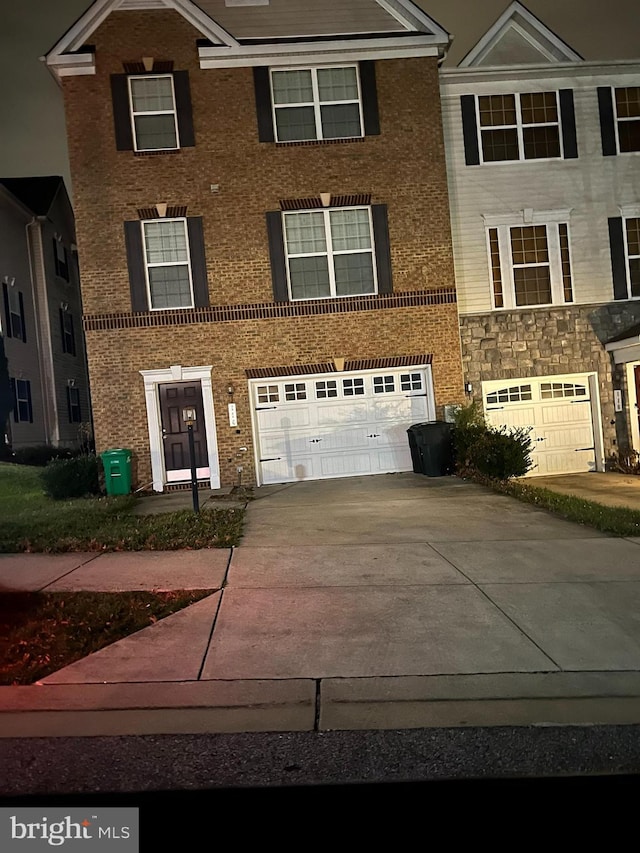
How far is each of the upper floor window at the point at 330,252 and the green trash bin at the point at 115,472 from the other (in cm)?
499

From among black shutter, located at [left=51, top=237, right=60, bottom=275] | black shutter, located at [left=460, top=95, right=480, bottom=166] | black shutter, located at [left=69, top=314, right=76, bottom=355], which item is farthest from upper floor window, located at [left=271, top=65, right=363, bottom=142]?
black shutter, located at [left=69, top=314, right=76, bottom=355]

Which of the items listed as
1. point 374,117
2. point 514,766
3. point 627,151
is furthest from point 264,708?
point 627,151

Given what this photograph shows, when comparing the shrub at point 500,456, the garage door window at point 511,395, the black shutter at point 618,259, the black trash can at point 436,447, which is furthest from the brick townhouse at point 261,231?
the black shutter at point 618,259

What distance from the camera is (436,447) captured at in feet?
48.9

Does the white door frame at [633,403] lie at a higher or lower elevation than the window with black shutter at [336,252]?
Answer: lower

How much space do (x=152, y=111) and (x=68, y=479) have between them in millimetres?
7849

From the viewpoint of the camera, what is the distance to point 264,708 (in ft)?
15.6

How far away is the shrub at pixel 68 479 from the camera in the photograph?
570 inches

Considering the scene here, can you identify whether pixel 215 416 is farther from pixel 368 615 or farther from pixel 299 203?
pixel 368 615

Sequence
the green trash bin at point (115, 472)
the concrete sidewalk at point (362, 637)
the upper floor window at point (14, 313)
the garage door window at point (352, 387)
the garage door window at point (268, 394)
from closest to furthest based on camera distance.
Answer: the concrete sidewalk at point (362, 637) → the green trash bin at point (115, 472) → the garage door window at point (268, 394) → the garage door window at point (352, 387) → the upper floor window at point (14, 313)

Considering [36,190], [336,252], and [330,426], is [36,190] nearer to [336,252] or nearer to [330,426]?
[336,252]

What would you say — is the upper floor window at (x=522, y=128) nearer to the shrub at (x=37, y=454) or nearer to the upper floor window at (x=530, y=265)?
the upper floor window at (x=530, y=265)

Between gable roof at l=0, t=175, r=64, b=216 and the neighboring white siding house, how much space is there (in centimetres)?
1423

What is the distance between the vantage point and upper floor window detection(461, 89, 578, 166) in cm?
1655
